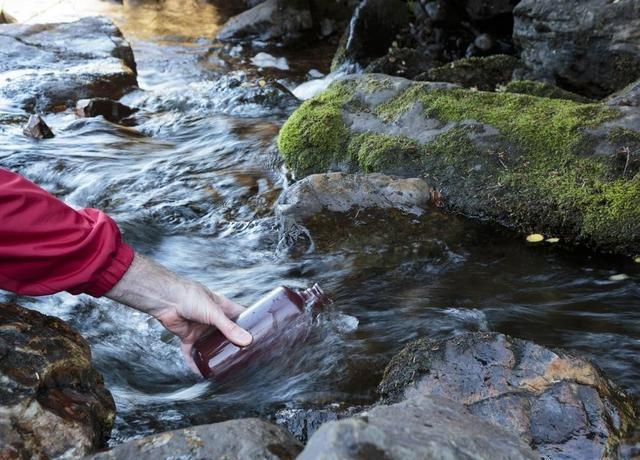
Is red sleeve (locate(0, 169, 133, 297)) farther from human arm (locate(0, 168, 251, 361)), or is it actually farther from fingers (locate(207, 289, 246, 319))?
fingers (locate(207, 289, 246, 319))

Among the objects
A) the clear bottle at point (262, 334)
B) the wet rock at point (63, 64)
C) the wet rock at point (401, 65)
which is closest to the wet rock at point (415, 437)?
the clear bottle at point (262, 334)

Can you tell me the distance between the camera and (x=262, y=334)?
3.53 meters

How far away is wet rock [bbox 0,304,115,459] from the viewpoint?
2.46 metres

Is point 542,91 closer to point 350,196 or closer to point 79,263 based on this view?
point 350,196

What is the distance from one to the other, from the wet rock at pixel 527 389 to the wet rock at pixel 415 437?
0.75 metres

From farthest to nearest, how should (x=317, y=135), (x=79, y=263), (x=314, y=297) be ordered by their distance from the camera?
1. (x=317, y=135)
2. (x=314, y=297)
3. (x=79, y=263)

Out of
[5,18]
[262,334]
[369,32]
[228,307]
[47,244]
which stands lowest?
[5,18]

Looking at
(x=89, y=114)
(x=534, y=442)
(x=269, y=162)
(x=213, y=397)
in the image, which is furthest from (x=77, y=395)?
(x=89, y=114)

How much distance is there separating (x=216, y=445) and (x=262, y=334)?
1314mm

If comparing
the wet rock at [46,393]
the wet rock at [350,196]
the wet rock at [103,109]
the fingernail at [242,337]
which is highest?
the wet rock at [46,393]

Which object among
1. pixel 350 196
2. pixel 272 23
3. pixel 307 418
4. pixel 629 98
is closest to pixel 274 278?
pixel 350 196

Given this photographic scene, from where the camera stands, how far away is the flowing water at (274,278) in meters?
3.47

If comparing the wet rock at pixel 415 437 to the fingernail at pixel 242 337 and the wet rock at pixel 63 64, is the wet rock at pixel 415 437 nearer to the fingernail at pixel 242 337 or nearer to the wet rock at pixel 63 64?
the fingernail at pixel 242 337

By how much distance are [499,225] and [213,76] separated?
25.7ft
